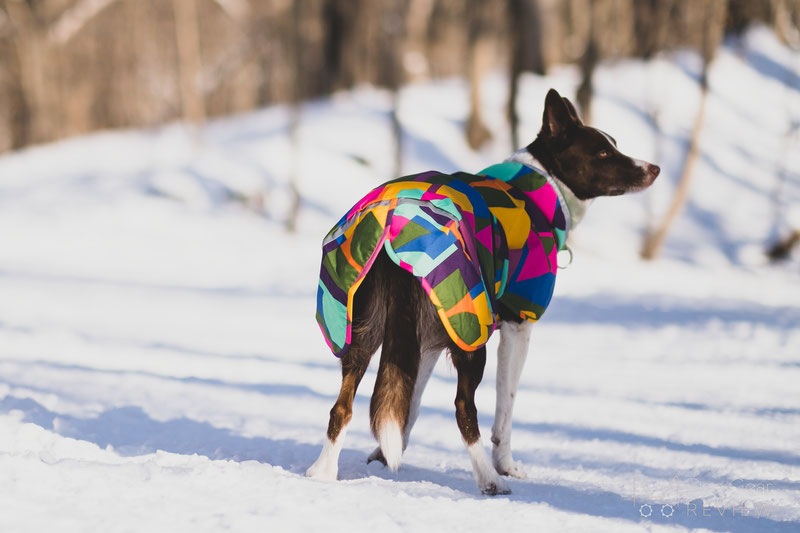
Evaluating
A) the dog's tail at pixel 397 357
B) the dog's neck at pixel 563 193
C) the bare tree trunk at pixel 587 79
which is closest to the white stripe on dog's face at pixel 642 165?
Answer: the dog's neck at pixel 563 193

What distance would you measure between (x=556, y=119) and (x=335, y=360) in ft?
15.4

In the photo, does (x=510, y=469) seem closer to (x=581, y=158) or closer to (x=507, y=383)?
(x=507, y=383)

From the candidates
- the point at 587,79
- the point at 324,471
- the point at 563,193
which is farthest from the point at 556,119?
the point at 587,79

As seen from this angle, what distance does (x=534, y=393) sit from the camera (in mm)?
7473

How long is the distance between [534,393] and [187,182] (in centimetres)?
1686

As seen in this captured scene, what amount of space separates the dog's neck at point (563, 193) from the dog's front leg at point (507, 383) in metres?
0.80

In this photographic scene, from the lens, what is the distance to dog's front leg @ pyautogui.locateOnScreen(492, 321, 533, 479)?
452cm

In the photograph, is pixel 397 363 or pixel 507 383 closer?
pixel 397 363

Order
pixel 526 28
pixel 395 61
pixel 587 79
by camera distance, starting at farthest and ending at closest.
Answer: pixel 526 28 → pixel 587 79 → pixel 395 61

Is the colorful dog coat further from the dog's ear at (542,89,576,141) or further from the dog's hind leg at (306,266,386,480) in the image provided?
the dog's ear at (542,89,576,141)

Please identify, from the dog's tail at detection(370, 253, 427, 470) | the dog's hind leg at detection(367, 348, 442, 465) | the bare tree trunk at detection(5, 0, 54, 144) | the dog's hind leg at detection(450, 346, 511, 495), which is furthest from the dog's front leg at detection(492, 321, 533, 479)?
the bare tree trunk at detection(5, 0, 54, 144)

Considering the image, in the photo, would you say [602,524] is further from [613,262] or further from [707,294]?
[613,262]

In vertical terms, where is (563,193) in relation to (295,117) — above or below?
below

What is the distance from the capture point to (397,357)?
13.0 feet
